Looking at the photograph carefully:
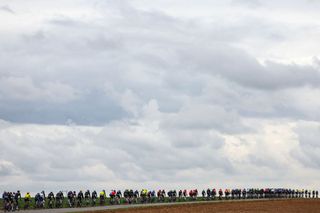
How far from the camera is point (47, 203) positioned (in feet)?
258

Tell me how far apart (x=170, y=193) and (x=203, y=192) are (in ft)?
52.0

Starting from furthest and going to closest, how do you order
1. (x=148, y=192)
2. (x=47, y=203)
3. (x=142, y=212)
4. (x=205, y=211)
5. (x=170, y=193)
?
(x=170, y=193) < (x=148, y=192) < (x=47, y=203) < (x=205, y=211) < (x=142, y=212)

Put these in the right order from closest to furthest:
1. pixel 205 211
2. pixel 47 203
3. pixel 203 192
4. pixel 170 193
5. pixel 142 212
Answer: pixel 142 212 < pixel 205 211 < pixel 47 203 < pixel 170 193 < pixel 203 192

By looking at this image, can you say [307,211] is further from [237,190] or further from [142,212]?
[237,190]

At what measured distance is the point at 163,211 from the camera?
69.1m

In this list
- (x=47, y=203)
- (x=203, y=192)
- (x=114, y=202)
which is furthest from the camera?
(x=203, y=192)

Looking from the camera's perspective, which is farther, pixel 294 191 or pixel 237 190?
pixel 294 191

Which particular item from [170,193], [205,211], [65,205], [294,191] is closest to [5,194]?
[65,205]

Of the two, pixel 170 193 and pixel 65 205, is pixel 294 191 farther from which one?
pixel 65 205

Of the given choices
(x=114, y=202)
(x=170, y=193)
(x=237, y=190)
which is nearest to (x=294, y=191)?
(x=237, y=190)

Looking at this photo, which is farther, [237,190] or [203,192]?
[237,190]

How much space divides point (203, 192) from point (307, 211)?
50495mm

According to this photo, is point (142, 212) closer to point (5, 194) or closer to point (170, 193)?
point (5, 194)

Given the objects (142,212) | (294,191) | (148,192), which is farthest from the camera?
(294,191)
